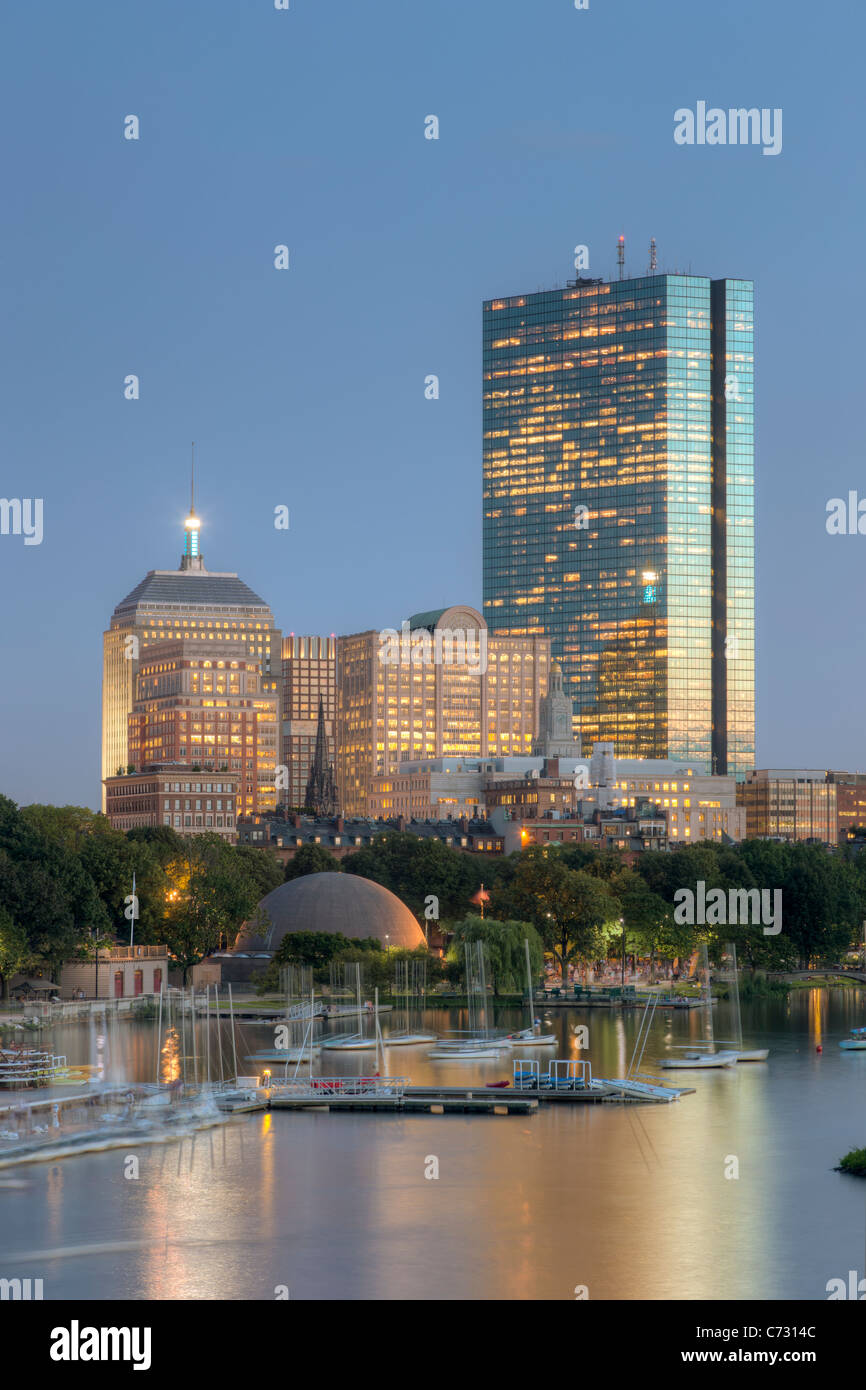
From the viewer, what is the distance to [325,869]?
594 feet

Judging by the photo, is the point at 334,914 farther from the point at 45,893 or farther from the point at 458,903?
the point at 45,893

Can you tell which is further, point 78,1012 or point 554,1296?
point 78,1012

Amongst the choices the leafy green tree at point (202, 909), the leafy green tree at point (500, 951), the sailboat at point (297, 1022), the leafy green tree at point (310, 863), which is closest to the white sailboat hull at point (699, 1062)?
the sailboat at point (297, 1022)

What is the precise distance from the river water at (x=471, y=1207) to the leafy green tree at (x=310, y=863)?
99114 mm

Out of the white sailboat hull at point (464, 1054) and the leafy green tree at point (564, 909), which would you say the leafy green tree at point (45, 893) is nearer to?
the white sailboat hull at point (464, 1054)

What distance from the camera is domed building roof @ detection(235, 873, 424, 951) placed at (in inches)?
5664

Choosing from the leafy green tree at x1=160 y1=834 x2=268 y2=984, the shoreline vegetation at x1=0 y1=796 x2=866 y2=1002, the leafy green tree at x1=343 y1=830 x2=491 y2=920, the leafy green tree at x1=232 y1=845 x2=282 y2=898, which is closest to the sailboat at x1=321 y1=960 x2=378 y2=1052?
the shoreline vegetation at x1=0 y1=796 x2=866 y2=1002

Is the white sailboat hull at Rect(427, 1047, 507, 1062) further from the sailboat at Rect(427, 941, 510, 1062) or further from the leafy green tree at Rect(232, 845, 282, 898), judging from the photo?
the leafy green tree at Rect(232, 845, 282, 898)

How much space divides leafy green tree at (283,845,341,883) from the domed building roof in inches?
1212

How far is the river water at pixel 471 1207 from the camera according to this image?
163 feet
